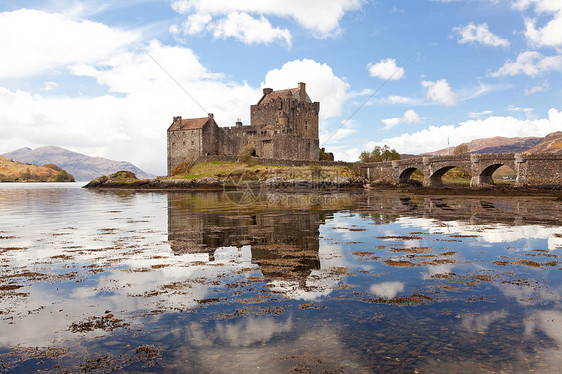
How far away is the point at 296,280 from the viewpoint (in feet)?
30.8

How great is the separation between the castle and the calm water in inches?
2585

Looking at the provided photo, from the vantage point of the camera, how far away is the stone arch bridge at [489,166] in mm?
53594

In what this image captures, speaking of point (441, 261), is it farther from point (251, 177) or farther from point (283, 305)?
point (251, 177)

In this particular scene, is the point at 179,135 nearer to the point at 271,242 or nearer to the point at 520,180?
the point at 520,180

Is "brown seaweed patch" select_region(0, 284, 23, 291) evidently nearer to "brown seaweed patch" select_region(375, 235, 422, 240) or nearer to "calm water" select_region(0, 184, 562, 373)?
"calm water" select_region(0, 184, 562, 373)

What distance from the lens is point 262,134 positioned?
82250 mm

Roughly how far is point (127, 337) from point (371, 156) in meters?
111

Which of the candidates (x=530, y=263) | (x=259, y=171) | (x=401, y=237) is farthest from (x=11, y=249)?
(x=259, y=171)

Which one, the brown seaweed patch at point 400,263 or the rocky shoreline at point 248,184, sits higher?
the rocky shoreline at point 248,184

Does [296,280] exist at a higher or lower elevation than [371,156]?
lower

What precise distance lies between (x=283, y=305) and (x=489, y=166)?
60.1 metres

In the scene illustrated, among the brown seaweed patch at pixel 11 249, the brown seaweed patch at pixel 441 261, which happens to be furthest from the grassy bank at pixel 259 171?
the brown seaweed patch at pixel 441 261

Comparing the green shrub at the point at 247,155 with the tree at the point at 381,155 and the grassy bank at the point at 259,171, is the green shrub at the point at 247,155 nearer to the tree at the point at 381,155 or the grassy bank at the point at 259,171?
the grassy bank at the point at 259,171

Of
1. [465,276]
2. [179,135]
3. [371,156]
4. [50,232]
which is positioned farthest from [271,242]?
[371,156]
